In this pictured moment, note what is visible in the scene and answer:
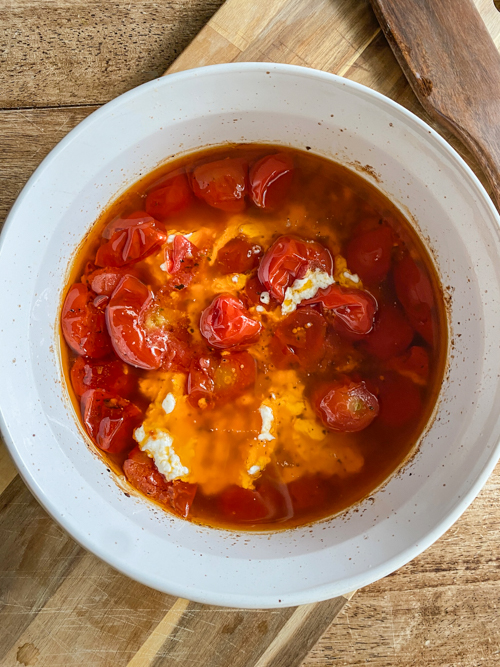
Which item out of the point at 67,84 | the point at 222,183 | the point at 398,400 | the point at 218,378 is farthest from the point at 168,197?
the point at 398,400

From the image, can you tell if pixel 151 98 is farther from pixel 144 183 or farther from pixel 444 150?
pixel 444 150

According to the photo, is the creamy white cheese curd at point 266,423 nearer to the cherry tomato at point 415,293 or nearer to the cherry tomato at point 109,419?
the cherry tomato at point 109,419

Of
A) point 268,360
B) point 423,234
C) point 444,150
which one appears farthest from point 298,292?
point 444,150

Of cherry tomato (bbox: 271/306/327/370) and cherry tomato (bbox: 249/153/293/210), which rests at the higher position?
cherry tomato (bbox: 249/153/293/210)

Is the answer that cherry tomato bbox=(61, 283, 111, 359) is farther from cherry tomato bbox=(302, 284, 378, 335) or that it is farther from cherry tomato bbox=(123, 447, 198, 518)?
cherry tomato bbox=(302, 284, 378, 335)

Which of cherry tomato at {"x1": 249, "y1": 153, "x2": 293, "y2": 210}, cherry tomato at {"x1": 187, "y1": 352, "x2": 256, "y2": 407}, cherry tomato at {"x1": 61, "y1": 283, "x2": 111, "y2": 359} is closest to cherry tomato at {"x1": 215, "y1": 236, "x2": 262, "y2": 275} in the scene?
cherry tomato at {"x1": 249, "y1": 153, "x2": 293, "y2": 210}
